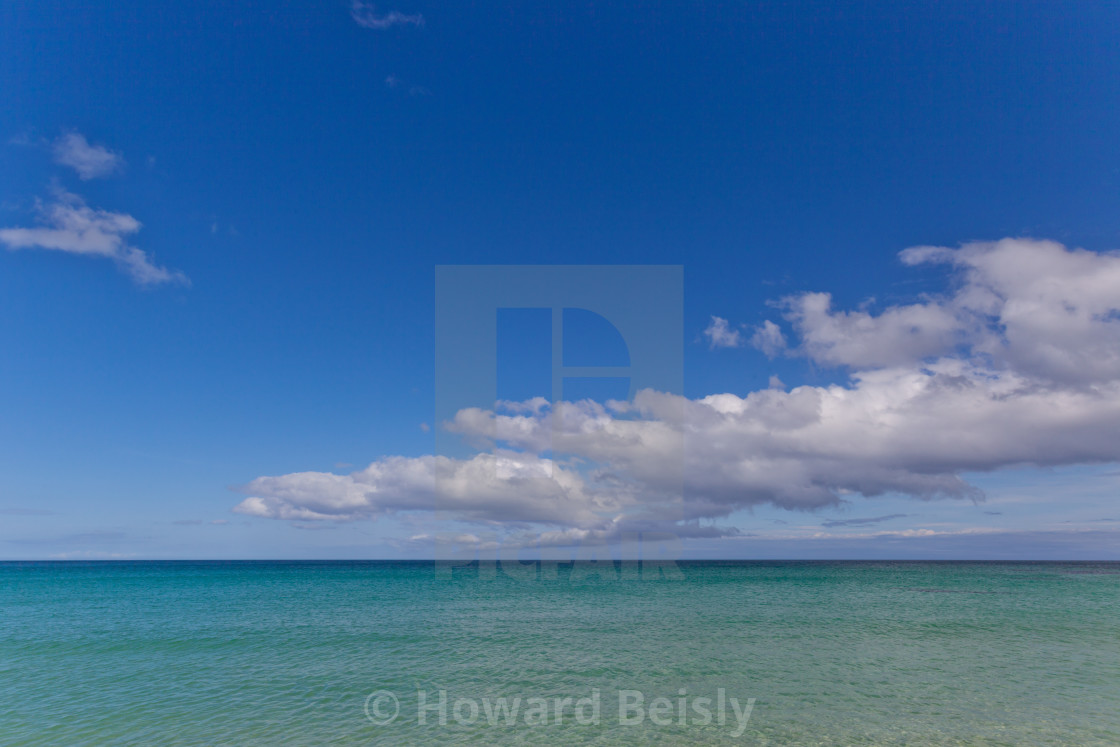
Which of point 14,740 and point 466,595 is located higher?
point 14,740

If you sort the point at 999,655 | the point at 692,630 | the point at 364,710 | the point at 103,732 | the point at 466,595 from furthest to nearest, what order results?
the point at 466,595, the point at 692,630, the point at 999,655, the point at 364,710, the point at 103,732

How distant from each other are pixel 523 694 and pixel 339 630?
2063 cm

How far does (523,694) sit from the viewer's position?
67.9ft

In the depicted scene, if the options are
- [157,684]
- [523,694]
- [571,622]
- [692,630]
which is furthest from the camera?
[571,622]

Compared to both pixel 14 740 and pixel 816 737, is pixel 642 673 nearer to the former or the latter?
pixel 816 737

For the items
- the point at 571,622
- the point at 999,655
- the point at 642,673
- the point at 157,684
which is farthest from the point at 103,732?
the point at 999,655

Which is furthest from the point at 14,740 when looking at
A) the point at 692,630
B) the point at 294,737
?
the point at 692,630

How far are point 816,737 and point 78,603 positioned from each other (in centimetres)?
6830

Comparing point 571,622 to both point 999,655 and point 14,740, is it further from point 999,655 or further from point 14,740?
point 14,740

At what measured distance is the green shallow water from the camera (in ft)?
55.2

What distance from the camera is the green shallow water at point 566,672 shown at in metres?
16.8

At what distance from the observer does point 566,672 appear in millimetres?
23812

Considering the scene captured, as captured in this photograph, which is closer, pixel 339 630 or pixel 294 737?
pixel 294 737

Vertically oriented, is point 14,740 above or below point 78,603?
above
